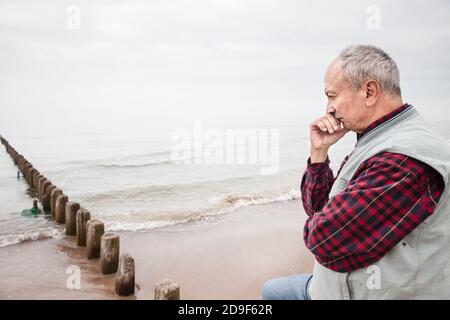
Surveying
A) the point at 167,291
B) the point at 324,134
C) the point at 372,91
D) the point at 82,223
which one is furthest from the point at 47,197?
the point at 372,91

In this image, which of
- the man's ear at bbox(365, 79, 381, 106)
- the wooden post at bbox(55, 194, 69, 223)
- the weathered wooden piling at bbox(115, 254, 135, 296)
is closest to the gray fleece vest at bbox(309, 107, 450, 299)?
the man's ear at bbox(365, 79, 381, 106)

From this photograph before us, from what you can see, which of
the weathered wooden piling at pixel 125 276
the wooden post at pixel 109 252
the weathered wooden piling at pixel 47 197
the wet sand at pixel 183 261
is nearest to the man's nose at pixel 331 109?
the weathered wooden piling at pixel 125 276

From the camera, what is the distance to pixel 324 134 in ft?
7.45

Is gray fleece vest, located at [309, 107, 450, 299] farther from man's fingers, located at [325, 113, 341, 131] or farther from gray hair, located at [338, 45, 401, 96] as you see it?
man's fingers, located at [325, 113, 341, 131]

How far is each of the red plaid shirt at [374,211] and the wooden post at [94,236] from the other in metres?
6.10

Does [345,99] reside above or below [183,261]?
above

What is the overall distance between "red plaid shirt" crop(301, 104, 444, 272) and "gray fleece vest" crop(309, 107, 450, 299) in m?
0.04

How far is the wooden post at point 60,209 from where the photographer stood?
378 inches

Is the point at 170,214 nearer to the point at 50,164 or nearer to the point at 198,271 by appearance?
the point at 198,271

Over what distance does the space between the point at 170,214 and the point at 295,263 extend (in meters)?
6.03

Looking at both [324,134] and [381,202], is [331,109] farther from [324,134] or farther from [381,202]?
[381,202]

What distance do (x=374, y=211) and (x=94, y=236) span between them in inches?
260
